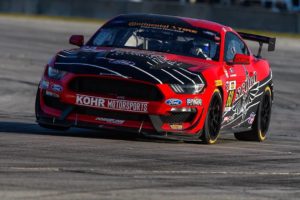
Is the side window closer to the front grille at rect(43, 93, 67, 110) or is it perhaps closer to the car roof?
the car roof

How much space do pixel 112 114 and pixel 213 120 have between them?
126 cm

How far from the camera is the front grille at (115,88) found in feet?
33.9

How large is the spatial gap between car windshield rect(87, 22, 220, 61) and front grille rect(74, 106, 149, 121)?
146 centimetres

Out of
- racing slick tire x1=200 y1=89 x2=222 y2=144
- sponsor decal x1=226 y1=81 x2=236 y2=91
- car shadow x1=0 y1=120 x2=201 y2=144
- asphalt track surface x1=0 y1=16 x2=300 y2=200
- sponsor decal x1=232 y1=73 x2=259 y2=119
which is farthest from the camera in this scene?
sponsor decal x1=232 y1=73 x2=259 y2=119

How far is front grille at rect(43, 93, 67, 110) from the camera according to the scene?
10562 mm

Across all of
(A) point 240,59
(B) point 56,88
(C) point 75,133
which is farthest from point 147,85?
(A) point 240,59

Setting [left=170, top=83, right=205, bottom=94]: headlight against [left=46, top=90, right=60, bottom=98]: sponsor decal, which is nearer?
[left=170, top=83, right=205, bottom=94]: headlight

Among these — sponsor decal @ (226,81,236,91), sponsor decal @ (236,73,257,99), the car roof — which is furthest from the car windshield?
sponsor decal @ (236,73,257,99)

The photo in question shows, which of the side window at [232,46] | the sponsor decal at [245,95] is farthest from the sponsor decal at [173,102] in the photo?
the side window at [232,46]

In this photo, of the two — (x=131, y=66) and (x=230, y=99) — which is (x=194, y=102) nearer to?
(x=131, y=66)

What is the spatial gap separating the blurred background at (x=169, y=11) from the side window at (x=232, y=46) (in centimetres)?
2957

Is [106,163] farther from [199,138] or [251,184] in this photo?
[199,138]


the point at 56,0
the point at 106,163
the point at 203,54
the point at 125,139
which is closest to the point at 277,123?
the point at 203,54

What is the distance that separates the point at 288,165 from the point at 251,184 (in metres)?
1.73
